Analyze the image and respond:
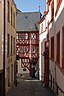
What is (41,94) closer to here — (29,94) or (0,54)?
(29,94)

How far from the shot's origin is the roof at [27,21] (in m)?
50.2

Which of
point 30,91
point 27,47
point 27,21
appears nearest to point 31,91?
point 30,91

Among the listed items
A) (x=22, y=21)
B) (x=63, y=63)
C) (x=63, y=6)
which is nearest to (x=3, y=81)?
(x=63, y=63)

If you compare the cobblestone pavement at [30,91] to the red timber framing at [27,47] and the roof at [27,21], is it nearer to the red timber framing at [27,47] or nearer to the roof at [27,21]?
the red timber framing at [27,47]

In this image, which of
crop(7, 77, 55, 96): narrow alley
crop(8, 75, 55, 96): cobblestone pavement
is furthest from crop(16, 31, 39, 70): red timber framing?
crop(8, 75, 55, 96): cobblestone pavement

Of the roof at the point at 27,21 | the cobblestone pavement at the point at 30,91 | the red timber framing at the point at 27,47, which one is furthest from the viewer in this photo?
the roof at the point at 27,21

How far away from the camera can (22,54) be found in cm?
4762

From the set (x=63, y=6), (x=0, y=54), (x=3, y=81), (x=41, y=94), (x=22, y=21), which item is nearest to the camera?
(x=63, y=6)

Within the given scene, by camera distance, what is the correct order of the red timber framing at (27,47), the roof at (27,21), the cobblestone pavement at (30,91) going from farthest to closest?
the roof at (27,21)
the red timber framing at (27,47)
the cobblestone pavement at (30,91)

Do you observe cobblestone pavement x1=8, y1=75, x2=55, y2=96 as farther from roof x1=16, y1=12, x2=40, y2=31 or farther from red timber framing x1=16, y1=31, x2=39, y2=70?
roof x1=16, y1=12, x2=40, y2=31

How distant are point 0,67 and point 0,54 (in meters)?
0.76

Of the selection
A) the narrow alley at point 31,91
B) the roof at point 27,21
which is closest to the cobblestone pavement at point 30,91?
the narrow alley at point 31,91

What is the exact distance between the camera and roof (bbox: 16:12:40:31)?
50.2m

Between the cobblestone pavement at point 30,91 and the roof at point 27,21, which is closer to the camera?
the cobblestone pavement at point 30,91
